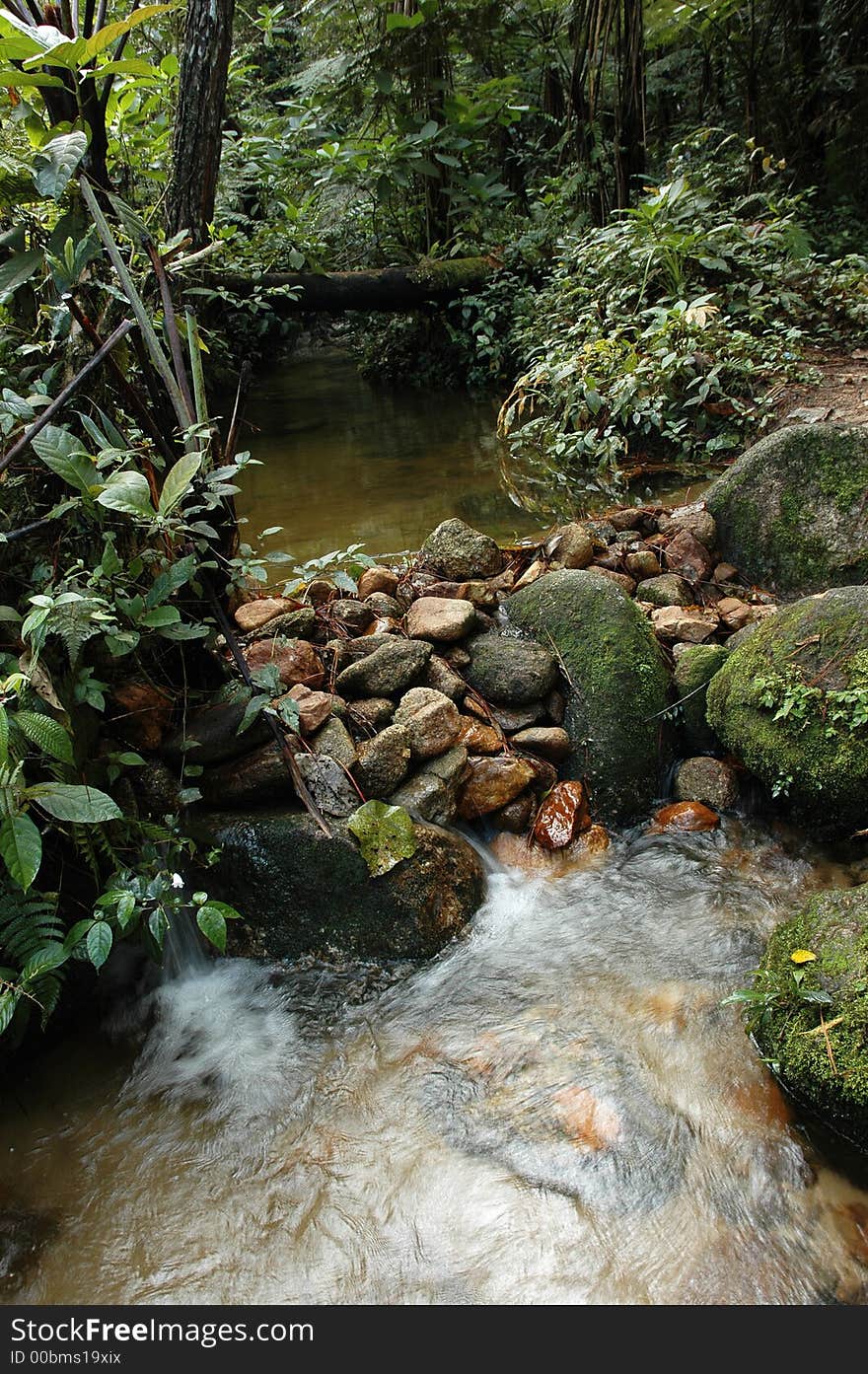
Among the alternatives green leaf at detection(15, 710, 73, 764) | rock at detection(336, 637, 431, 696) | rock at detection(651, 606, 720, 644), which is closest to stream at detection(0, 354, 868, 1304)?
rock at detection(336, 637, 431, 696)

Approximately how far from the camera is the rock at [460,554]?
169 inches

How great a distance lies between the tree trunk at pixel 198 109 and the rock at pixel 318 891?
3.58 meters

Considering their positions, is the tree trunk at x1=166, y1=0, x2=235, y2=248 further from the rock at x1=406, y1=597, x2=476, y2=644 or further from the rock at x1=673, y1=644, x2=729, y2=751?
the rock at x1=673, y1=644, x2=729, y2=751

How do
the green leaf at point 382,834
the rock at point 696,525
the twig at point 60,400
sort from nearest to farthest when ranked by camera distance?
the twig at point 60,400
the green leaf at point 382,834
the rock at point 696,525

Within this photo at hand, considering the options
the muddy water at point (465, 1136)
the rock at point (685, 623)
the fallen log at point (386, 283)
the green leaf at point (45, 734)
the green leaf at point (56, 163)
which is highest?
the green leaf at point (56, 163)

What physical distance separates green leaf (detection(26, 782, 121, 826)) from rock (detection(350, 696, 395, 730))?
4.20 ft

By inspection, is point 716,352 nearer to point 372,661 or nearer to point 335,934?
point 372,661

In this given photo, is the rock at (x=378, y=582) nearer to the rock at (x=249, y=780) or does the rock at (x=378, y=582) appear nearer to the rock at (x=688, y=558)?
the rock at (x=249, y=780)

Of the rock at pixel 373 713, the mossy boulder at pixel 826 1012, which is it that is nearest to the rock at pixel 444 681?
the rock at pixel 373 713

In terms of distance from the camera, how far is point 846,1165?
7.43ft

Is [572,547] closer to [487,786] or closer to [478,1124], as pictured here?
[487,786]

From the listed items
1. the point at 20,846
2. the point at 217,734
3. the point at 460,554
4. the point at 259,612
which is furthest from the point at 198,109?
A: the point at 20,846

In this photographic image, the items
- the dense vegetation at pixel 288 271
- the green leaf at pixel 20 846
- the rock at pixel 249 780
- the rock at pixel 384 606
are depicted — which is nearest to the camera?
the green leaf at pixel 20 846

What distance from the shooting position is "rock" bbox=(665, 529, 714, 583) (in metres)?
4.41
